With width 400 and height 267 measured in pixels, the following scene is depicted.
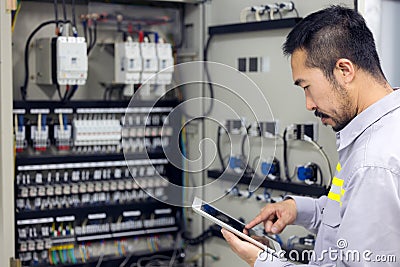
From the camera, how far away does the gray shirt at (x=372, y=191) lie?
1.47 metres

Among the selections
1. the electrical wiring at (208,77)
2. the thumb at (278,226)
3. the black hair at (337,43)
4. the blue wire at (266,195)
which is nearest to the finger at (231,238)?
the thumb at (278,226)

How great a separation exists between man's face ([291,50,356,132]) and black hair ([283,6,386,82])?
2 centimetres

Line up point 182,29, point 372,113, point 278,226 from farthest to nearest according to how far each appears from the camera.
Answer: point 182,29
point 278,226
point 372,113

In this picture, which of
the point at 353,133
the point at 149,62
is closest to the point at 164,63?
the point at 149,62

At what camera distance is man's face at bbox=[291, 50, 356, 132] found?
168cm

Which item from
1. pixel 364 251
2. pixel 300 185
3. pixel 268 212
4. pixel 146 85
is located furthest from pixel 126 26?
pixel 364 251

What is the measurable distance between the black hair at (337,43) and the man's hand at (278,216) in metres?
0.59

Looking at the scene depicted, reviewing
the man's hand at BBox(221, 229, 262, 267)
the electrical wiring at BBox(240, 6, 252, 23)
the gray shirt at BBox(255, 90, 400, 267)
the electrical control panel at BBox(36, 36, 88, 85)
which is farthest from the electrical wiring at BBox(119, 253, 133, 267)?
the gray shirt at BBox(255, 90, 400, 267)

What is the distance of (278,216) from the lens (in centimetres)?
212

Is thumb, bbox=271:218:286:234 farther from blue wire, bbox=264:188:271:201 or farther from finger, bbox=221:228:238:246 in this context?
blue wire, bbox=264:188:271:201

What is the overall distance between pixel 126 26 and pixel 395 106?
1.93 meters

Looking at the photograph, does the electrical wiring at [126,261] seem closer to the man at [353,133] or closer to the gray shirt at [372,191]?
the man at [353,133]

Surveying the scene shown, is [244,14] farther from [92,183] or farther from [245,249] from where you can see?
[245,249]

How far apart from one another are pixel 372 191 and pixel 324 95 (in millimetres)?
341
